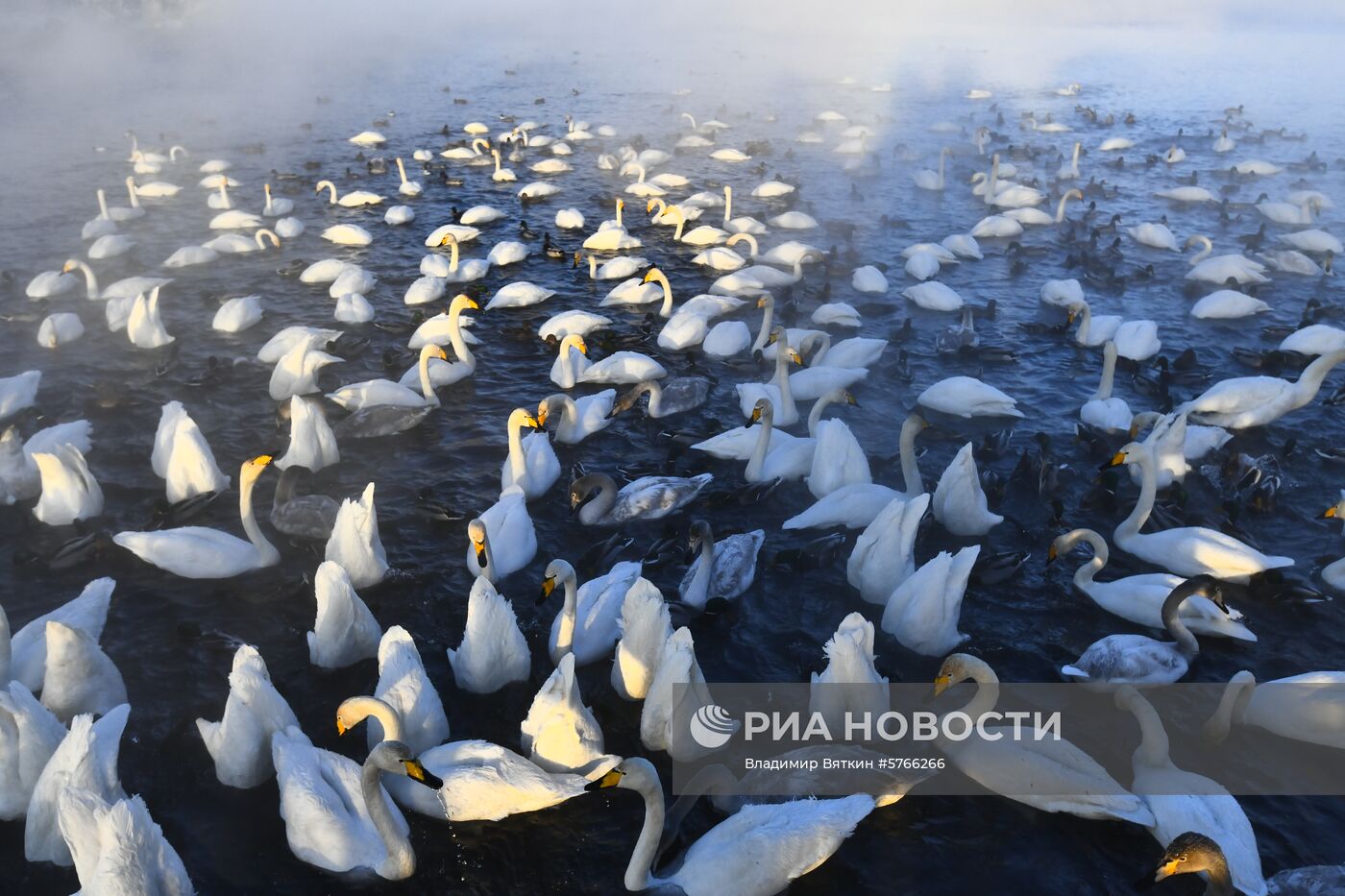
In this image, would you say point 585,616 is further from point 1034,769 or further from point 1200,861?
point 1200,861

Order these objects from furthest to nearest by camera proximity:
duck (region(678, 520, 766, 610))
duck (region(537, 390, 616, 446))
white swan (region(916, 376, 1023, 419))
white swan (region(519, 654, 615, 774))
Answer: white swan (region(916, 376, 1023, 419))
duck (region(537, 390, 616, 446))
duck (region(678, 520, 766, 610))
white swan (region(519, 654, 615, 774))

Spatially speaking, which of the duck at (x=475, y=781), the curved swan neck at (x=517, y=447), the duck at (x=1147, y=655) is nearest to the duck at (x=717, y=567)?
the curved swan neck at (x=517, y=447)

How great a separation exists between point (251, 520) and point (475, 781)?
5.01 m

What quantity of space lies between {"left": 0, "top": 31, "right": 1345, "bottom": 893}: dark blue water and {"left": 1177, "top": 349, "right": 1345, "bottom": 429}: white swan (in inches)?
11.7

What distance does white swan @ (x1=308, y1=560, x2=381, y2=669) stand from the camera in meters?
9.33

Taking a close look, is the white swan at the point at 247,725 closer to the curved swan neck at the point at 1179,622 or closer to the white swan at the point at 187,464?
the white swan at the point at 187,464

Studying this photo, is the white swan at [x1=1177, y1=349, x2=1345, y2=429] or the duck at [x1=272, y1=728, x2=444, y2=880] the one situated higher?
the white swan at [x1=1177, y1=349, x2=1345, y2=429]

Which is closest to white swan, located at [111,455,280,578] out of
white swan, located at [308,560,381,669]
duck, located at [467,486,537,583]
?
white swan, located at [308,560,381,669]

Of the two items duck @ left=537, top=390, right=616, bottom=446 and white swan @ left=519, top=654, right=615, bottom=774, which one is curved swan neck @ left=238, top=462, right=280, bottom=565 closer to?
duck @ left=537, top=390, right=616, bottom=446

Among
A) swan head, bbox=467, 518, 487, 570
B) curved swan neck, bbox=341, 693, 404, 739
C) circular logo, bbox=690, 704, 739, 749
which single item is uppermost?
swan head, bbox=467, 518, 487, 570

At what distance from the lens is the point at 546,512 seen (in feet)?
41.7

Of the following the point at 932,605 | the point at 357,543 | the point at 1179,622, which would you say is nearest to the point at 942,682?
the point at 932,605

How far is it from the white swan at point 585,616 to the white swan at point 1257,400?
1016 centimetres

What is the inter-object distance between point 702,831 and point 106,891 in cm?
451
